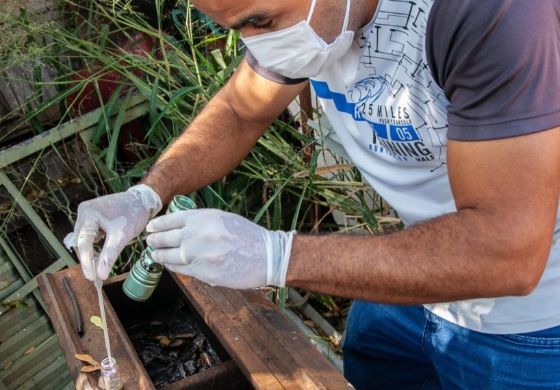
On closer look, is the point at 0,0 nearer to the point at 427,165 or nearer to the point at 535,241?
the point at 427,165

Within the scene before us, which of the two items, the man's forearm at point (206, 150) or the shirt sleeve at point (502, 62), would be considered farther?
the man's forearm at point (206, 150)

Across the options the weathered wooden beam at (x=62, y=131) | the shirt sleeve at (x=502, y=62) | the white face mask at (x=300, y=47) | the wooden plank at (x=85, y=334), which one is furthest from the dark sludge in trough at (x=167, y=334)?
the weathered wooden beam at (x=62, y=131)

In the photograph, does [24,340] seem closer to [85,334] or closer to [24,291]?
[24,291]

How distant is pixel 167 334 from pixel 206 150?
0.53 metres

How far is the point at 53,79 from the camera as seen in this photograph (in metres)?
2.77

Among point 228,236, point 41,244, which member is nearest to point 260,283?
point 228,236

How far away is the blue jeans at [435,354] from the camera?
1354 millimetres

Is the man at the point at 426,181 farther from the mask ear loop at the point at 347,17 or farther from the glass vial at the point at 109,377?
the glass vial at the point at 109,377

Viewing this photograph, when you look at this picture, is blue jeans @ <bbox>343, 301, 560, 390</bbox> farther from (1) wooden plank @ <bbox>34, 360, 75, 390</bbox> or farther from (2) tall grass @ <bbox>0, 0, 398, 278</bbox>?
(1) wooden plank @ <bbox>34, 360, 75, 390</bbox>

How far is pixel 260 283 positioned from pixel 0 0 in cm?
209

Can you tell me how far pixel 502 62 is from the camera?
3.08 feet

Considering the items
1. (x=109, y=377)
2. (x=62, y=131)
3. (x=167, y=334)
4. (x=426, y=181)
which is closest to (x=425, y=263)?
(x=426, y=181)

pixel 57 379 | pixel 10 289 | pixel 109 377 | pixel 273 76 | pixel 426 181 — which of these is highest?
pixel 273 76

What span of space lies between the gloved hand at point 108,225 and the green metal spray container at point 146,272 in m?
0.06
